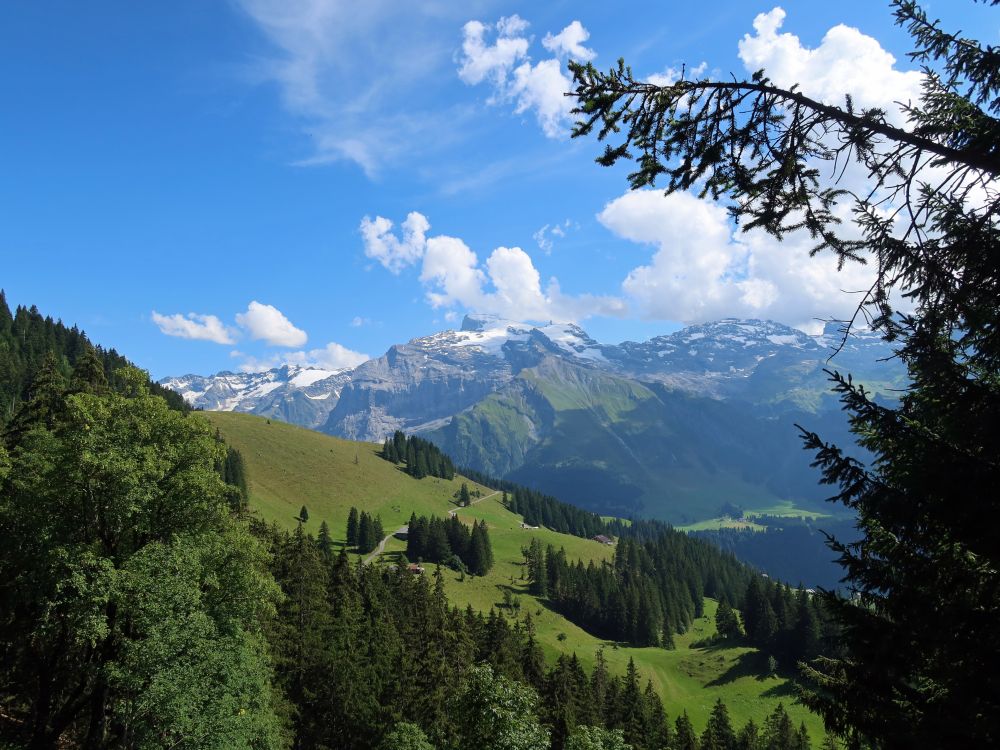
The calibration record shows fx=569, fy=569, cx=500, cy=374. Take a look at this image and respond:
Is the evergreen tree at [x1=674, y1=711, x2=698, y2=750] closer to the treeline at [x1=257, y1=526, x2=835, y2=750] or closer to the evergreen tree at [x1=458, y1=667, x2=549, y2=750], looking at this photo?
the treeline at [x1=257, y1=526, x2=835, y2=750]

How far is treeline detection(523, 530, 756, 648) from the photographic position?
436 ft

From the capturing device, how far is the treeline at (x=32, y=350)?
11575 centimetres

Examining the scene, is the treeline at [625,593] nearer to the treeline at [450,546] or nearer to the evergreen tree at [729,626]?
the evergreen tree at [729,626]

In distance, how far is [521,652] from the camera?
67.9 m

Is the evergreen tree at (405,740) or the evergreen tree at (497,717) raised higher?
the evergreen tree at (497,717)

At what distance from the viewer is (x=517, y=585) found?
5714 inches

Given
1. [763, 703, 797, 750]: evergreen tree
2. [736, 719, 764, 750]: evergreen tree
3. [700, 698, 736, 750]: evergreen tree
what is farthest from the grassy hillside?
[736, 719, 764, 750]: evergreen tree

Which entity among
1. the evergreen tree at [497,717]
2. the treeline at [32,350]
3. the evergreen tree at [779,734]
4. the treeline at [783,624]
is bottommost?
the evergreen tree at [779,734]

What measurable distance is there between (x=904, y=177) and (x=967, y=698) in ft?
25.8

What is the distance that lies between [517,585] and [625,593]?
27.0 meters

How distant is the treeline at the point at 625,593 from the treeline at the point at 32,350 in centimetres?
9828

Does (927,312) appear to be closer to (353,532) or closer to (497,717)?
(497,717)

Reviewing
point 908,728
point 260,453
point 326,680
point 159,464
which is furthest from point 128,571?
point 260,453

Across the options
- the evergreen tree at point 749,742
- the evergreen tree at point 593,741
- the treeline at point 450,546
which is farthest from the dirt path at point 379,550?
the evergreen tree at point 593,741
